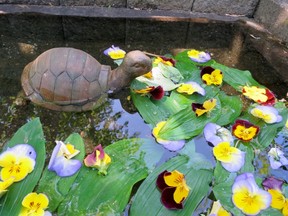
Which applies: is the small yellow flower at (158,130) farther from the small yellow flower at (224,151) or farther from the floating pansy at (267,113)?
the floating pansy at (267,113)

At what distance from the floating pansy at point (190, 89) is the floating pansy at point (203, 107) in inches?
4.7

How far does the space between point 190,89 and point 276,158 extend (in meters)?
0.54

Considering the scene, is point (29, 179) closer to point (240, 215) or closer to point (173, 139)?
point (173, 139)

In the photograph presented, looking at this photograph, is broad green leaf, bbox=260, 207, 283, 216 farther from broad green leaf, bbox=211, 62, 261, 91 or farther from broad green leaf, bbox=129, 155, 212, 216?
broad green leaf, bbox=211, 62, 261, 91

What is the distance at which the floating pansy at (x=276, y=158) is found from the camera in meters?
1.56

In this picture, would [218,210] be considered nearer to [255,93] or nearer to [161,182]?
[161,182]

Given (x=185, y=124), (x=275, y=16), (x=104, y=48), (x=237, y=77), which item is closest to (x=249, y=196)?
(x=185, y=124)

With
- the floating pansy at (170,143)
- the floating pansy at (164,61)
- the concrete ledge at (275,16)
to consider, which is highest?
the concrete ledge at (275,16)

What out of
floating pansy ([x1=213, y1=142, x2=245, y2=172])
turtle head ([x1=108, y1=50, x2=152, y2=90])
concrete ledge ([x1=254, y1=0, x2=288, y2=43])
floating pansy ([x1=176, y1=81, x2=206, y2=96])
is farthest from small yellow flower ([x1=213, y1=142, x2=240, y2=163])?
concrete ledge ([x1=254, y1=0, x2=288, y2=43])

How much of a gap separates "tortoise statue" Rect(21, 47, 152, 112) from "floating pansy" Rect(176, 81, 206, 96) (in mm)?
248

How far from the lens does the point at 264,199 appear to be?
137 centimetres

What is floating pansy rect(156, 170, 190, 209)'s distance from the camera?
52.7 inches

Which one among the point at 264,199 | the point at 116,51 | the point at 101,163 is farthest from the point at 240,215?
the point at 116,51

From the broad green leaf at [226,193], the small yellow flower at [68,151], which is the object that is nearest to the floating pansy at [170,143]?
the broad green leaf at [226,193]
